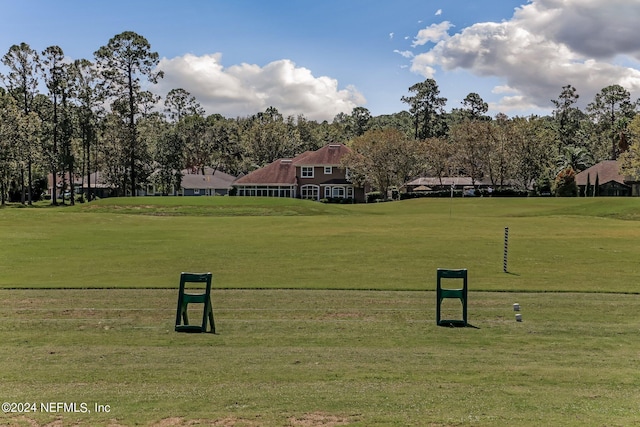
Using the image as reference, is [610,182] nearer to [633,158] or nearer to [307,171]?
[633,158]

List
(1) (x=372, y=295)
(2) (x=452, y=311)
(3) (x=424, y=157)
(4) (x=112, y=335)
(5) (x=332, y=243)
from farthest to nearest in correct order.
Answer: (3) (x=424, y=157) < (5) (x=332, y=243) < (1) (x=372, y=295) < (2) (x=452, y=311) < (4) (x=112, y=335)

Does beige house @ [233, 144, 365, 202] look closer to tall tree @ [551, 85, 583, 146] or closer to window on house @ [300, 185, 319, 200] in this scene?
window on house @ [300, 185, 319, 200]

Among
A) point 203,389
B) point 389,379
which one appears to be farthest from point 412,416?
point 203,389

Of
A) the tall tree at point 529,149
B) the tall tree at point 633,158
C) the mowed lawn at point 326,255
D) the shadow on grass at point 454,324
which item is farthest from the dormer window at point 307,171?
the shadow on grass at point 454,324

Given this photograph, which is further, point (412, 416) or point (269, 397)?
point (269, 397)

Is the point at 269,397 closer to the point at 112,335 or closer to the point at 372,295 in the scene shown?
the point at 112,335

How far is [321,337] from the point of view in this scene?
1277 centimetres

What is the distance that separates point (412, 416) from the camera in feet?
25.4

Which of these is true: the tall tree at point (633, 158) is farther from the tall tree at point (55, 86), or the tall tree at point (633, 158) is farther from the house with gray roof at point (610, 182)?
the tall tree at point (55, 86)

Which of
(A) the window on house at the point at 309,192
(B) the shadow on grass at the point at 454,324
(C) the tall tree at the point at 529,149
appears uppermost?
(C) the tall tree at the point at 529,149

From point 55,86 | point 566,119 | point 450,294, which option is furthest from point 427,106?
point 450,294

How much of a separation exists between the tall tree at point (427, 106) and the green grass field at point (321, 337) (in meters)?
127

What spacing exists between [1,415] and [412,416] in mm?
5442

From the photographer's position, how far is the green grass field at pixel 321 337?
8125 mm
